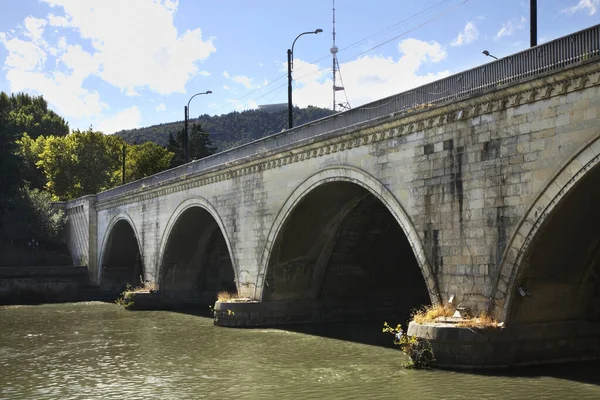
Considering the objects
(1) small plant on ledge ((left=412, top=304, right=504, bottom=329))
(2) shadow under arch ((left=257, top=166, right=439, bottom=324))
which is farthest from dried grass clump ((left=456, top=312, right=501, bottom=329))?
(2) shadow under arch ((left=257, top=166, right=439, bottom=324))

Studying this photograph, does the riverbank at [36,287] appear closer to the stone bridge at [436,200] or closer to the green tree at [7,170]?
the green tree at [7,170]

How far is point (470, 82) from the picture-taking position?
17.6 meters

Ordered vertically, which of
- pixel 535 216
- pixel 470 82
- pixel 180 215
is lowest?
pixel 535 216

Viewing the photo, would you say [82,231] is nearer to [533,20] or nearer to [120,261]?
[120,261]

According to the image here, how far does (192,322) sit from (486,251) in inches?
692

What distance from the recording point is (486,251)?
54.6 ft

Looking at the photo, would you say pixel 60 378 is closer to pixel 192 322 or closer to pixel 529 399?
pixel 529 399

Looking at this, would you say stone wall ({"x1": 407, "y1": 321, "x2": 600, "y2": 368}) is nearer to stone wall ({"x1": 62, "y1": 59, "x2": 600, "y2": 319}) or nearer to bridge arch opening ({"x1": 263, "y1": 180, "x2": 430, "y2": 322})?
stone wall ({"x1": 62, "y1": 59, "x2": 600, "y2": 319})

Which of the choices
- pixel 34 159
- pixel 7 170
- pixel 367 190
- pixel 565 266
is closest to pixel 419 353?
pixel 565 266

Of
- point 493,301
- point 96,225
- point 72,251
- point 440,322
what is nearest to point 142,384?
point 440,322

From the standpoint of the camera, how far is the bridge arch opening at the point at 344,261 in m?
26.6

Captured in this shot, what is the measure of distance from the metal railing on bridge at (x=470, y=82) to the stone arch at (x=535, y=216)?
6.55 feet

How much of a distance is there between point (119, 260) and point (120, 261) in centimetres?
11

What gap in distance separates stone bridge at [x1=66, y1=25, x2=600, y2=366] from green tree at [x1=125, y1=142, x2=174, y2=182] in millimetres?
43068
